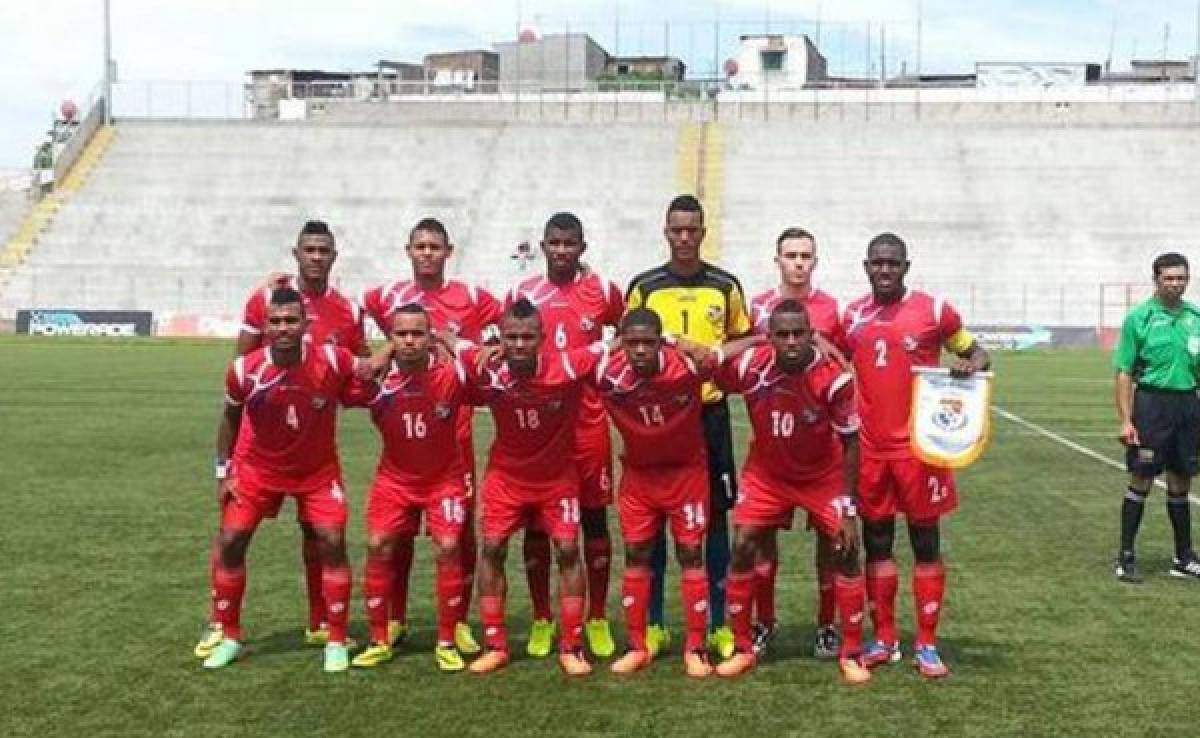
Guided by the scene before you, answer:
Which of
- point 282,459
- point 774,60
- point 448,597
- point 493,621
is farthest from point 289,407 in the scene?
point 774,60

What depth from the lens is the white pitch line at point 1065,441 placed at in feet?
47.3

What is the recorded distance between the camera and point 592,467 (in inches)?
281

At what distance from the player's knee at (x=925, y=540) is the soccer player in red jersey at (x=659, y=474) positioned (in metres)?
0.98

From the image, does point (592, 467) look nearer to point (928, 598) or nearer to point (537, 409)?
point (537, 409)

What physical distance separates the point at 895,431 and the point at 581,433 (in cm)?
150

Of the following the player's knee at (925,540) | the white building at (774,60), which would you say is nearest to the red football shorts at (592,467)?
the player's knee at (925,540)

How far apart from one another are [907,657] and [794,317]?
1824mm

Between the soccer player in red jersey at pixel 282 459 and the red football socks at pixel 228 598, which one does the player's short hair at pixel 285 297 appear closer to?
the soccer player in red jersey at pixel 282 459

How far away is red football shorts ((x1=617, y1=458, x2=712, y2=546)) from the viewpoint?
6812mm

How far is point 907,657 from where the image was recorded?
7062mm

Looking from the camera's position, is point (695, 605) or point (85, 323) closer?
point (695, 605)

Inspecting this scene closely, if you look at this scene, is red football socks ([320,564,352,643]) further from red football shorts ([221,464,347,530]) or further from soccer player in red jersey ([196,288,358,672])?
red football shorts ([221,464,347,530])

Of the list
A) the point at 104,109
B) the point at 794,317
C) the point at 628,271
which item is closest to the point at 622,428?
the point at 794,317

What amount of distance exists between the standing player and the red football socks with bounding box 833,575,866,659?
54cm
